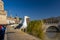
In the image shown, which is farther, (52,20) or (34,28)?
(52,20)

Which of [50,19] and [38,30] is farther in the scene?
[50,19]

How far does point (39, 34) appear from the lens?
19.7 m

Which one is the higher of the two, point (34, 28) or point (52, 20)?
point (52, 20)

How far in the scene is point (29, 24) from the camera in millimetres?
22453

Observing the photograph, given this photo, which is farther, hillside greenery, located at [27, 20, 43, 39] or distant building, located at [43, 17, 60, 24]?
distant building, located at [43, 17, 60, 24]

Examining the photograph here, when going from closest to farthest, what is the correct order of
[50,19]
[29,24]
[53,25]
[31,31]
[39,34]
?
[39,34], [31,31], [29,24], [53,25], [50,19]

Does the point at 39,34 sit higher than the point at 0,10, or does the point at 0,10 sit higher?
the point at 0,10

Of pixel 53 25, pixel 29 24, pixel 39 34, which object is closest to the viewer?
pixel 39 34

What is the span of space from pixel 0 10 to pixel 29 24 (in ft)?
127

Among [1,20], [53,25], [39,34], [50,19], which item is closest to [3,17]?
[1,20]

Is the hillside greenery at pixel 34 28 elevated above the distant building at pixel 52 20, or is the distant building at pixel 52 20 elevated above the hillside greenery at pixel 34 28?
the distant building at pixel 52 20

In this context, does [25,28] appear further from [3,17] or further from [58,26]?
[58,26]

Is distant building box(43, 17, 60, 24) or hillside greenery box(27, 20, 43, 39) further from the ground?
distant building box(43, 17, 60, 24)

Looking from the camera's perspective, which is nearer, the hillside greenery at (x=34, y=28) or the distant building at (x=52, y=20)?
the hillside greenery at (x=34, y=28)
